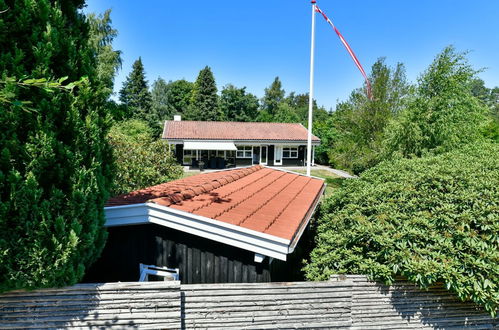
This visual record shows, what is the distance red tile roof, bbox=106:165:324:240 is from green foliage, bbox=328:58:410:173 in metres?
8.56

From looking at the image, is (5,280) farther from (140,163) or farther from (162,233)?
(140,163)

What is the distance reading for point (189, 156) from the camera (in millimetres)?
26859

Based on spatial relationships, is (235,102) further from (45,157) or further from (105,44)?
(45,157)

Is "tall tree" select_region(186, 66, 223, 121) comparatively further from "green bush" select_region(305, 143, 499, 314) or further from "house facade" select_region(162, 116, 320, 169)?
"green bush" select_region(305, 143, 499, 314)

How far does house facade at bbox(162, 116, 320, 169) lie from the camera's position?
85.5 feet

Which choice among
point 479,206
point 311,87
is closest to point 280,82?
point 311,87

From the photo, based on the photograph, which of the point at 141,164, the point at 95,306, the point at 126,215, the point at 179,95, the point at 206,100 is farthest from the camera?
the point at 179,95

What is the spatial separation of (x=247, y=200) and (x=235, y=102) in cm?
4443

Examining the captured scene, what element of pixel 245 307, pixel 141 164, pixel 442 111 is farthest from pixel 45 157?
pixel 442 111

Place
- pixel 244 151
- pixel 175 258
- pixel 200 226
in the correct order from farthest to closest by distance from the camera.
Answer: pixel 244 151, pixel 175 258, pixel 200 226

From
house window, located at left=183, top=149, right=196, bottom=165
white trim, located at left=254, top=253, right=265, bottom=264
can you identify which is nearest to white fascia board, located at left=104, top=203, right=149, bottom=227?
white trim, located at left=254, top=253, right=265, bottom=264

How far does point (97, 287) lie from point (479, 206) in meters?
6.06

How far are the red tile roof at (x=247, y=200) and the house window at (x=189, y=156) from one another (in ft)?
63.0

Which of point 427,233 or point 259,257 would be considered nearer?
point 259,257
